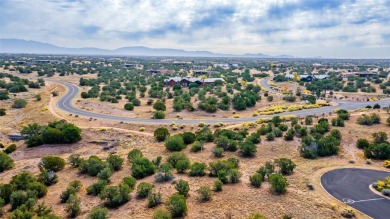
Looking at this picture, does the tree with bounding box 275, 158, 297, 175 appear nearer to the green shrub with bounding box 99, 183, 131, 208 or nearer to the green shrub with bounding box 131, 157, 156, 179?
the green shrub with bounding box 131, 157, 156, 179

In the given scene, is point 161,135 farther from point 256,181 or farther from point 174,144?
point 256,181

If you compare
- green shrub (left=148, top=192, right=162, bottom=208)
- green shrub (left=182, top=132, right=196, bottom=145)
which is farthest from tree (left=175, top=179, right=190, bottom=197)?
green shrub (left=182, top=132, right=196, bottom=145)

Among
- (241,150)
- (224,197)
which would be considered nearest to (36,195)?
(224,197)

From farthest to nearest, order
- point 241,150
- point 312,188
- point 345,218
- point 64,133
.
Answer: point 64,133, point 241,150, point 312,188, point 345,218

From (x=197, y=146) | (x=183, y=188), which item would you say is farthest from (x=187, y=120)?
(x=183, y=188)

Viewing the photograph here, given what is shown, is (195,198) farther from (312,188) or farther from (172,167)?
(312,188)

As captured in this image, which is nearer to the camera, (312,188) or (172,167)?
(312,188)

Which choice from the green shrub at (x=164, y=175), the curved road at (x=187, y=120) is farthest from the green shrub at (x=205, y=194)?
the curved road at (x=187, y=120)
